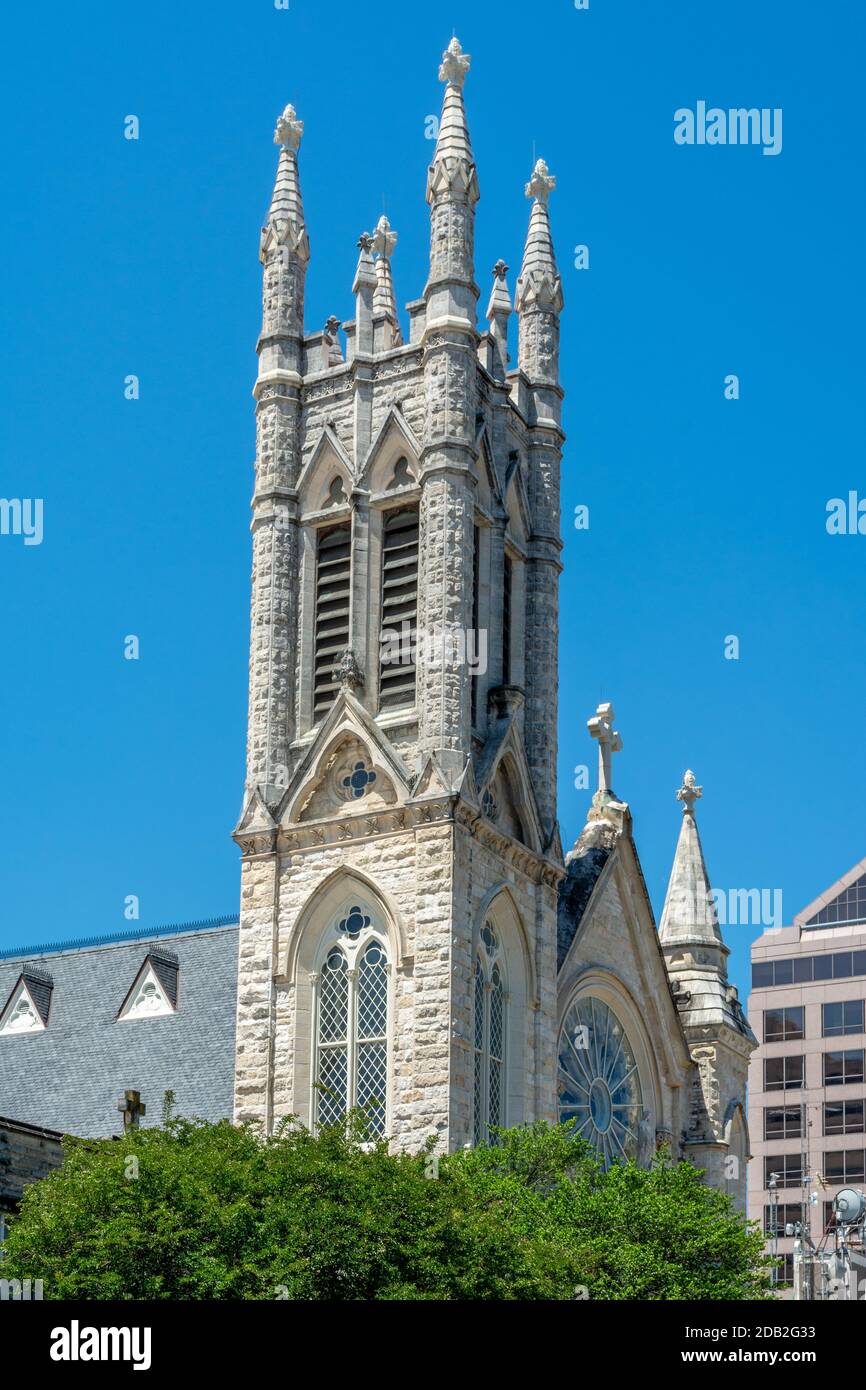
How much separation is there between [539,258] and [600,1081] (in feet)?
56.2

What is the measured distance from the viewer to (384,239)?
49656 mm

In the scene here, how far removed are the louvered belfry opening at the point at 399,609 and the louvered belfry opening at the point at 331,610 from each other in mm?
744

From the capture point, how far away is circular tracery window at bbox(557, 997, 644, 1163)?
46312 mm

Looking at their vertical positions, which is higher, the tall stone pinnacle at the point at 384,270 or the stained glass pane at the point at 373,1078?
the tall stone pinnacle at the point at 384,270

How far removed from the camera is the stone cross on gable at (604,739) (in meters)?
51.4

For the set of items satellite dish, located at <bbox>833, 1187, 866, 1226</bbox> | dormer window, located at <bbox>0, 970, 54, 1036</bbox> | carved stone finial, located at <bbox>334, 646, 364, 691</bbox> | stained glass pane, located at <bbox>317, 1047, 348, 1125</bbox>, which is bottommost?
satellite dish, located at <bbox>833, 1187, 866, 1226</bbox>

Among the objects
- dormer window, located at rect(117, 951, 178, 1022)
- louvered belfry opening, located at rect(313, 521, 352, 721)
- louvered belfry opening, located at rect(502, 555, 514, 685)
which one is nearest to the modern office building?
dormer window, located at rect(117, 951, 178, 1022)

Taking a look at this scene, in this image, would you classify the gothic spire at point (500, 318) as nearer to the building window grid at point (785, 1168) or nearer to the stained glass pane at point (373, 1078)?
the stained glass pane at point (373, 1078)

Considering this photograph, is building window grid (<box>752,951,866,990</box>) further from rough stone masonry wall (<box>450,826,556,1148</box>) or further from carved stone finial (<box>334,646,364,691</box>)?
carved stone finial (<box>334,646,364,691</box>)

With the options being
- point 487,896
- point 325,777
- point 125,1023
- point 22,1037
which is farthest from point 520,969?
point 22,1037

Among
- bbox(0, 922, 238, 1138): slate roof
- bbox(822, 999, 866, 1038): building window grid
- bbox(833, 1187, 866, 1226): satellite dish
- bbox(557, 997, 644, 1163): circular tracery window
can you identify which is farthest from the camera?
bbox(822, 999, 866, 1038): building window grid

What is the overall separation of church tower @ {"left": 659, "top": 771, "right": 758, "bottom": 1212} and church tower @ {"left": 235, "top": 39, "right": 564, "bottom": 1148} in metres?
8.06

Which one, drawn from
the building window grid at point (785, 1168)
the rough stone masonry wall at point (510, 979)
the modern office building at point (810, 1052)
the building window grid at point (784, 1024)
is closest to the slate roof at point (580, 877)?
the rough stone masonry wall at point (510, 979)

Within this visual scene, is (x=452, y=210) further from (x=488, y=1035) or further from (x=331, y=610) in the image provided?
(x=488, y=1035)
